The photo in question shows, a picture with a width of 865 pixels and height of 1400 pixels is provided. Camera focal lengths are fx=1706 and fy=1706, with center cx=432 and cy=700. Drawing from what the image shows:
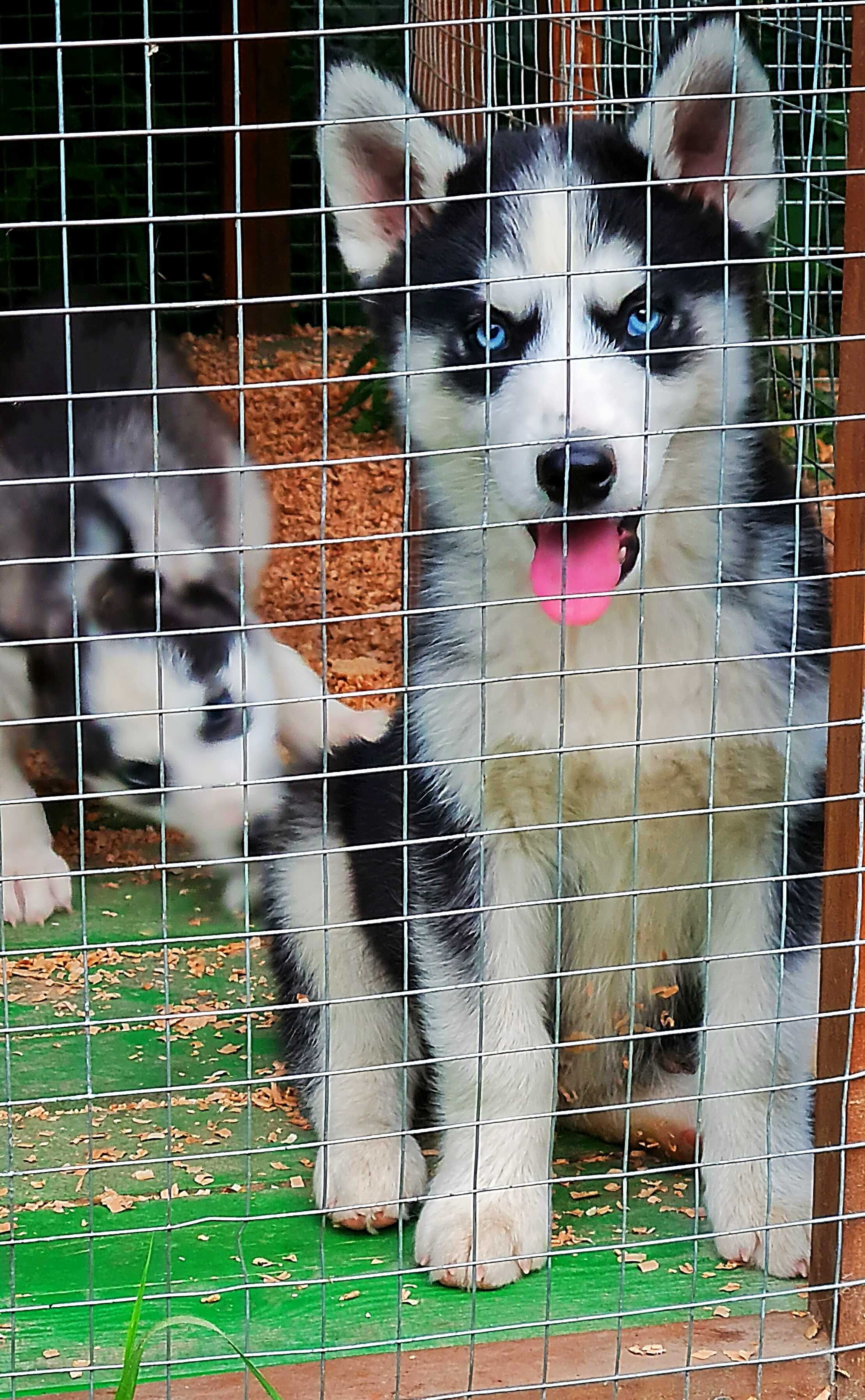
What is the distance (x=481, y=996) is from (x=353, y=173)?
3.84ft

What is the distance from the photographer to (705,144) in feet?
7.79

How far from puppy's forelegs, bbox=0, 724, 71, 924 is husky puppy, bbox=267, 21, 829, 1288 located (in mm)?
1347

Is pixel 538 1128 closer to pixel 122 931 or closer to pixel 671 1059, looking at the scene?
pixel 671 1059

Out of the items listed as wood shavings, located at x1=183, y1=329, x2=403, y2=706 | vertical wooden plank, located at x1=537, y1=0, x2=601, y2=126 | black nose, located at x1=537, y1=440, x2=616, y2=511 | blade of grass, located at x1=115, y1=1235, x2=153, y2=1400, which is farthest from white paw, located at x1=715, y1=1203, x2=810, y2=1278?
wood shavings, located at x1=183, y1=329, x2=403, y2=706

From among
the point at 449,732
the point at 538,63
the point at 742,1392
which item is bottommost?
the point at 742,1392

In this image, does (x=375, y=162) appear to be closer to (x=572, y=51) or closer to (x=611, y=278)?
(x=611, y=278)

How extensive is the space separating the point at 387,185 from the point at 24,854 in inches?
82.2

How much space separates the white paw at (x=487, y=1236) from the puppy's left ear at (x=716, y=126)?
1.43m

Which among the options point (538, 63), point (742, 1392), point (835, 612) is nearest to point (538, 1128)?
point (742, 1392)

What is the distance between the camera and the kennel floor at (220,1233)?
2.22 m

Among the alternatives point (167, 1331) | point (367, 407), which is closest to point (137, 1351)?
point (167, 1331)

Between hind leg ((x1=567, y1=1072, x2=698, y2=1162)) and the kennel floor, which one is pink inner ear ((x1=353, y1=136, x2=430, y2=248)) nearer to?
the kennel floor

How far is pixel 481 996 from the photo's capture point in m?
2.42

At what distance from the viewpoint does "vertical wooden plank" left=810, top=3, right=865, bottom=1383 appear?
2.13m
